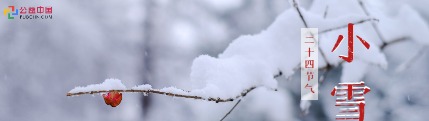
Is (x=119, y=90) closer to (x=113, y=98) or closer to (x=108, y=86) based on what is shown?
(x=108, y=86)

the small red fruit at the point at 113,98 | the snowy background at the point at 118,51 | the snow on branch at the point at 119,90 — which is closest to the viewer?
the snow on branch at the point at 119,90

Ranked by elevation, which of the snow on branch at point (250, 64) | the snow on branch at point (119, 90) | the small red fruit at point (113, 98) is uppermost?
the snow on branch at point (250, 64)

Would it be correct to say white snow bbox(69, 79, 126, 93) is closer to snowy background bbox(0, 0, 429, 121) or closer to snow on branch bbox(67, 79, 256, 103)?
snow on branch bbox(67, 79, 256, 103)

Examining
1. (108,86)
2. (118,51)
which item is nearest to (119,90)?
(108,86)

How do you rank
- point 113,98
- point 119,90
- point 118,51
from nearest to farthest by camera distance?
point 119,90
point 113,98
point 118,51

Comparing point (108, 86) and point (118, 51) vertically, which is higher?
point (118, 51)

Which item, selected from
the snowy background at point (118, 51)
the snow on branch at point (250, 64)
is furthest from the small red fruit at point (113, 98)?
the snowy background at point (118, 51)

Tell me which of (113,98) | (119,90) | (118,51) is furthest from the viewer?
(118,51)

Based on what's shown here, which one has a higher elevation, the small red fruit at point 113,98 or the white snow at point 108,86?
the white snow at point 108,86

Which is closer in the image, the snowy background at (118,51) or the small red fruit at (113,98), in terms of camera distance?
the small red fruit at (113,98)

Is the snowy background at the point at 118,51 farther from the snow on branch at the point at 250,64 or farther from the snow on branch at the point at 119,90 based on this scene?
the snow on branch at the point at 119,90

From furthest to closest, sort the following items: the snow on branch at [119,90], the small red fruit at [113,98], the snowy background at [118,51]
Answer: the snowy background at [118,51]
the small red fruit at [113,98]
the snow on branch at [119,90]

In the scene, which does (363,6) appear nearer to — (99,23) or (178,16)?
(178,16)
